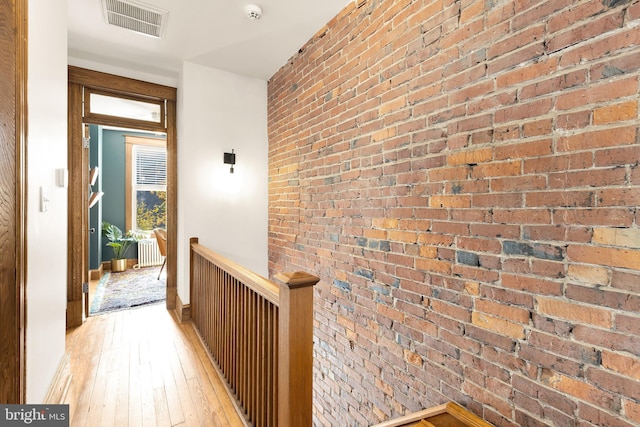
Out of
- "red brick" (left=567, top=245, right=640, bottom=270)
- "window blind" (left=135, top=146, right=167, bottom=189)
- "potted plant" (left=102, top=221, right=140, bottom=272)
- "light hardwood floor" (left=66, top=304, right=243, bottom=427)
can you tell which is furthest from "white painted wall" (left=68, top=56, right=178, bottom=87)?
"red brick" (left=567, top=245, right=640, bottom=270)

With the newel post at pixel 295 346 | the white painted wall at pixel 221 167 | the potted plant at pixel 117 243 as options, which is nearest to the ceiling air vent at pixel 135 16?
the white painted wall at pixel 221 167

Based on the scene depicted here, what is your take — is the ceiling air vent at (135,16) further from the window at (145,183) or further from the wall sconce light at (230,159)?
the window at (145,183)

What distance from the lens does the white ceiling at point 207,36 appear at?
239cm

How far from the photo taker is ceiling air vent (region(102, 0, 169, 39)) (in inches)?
93.3

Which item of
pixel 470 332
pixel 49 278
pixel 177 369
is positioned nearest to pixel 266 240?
pixel 177 369

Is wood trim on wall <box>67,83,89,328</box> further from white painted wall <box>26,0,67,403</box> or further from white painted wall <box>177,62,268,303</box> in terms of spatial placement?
white painted wall <box>26,0,67,403</box>

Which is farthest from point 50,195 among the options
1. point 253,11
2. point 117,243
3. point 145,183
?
point 145,183

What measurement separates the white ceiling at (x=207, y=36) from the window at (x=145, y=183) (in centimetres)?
331

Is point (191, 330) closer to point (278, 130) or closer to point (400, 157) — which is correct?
point (278, 130)

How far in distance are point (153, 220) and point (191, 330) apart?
4.36 metres

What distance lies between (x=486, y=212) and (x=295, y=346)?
1036 millimetres

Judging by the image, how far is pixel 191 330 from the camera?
3035 mm

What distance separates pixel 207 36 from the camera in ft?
9.11

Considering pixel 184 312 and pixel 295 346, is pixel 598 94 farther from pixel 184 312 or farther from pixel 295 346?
pixel 184 312
